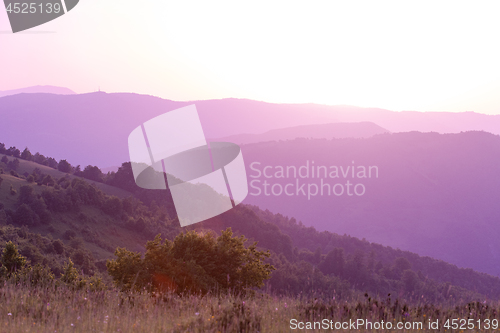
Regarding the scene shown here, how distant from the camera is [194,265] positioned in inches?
494

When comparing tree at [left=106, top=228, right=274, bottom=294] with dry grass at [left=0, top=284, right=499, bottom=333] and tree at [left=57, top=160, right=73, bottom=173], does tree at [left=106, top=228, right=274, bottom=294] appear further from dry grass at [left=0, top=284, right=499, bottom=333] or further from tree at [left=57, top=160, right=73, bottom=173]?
tree at [left=57, top=160, right=73, bottom=173]

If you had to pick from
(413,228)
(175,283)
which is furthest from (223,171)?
(413,228)

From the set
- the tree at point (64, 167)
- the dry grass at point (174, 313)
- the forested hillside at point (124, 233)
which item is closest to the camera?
the dry grass at point (174, 313)

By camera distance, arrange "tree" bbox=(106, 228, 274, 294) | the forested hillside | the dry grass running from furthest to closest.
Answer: the forested hillside → "tree" bbox=(106, 228, 274, 294) → the dry grass

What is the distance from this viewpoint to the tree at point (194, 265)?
Answer: 12.3 metres

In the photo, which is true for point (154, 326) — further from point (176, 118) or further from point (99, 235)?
point (99, 235)

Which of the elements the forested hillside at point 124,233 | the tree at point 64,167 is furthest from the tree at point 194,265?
the tree at point 64,167

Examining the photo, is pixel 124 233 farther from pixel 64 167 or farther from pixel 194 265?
pixel 194 265

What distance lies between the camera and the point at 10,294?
21.2ft

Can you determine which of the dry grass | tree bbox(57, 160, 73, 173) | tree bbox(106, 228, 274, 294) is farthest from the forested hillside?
the dry grass

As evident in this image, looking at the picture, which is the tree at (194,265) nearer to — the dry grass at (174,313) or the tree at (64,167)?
the dry grass at (174,313)

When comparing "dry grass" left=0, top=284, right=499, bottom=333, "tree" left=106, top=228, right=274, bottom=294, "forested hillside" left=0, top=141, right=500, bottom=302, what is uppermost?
"dry grass" left=0, top=284, right=499, bottom=333

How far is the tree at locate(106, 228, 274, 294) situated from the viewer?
1230cm

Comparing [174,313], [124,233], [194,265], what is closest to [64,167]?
[124,233]
